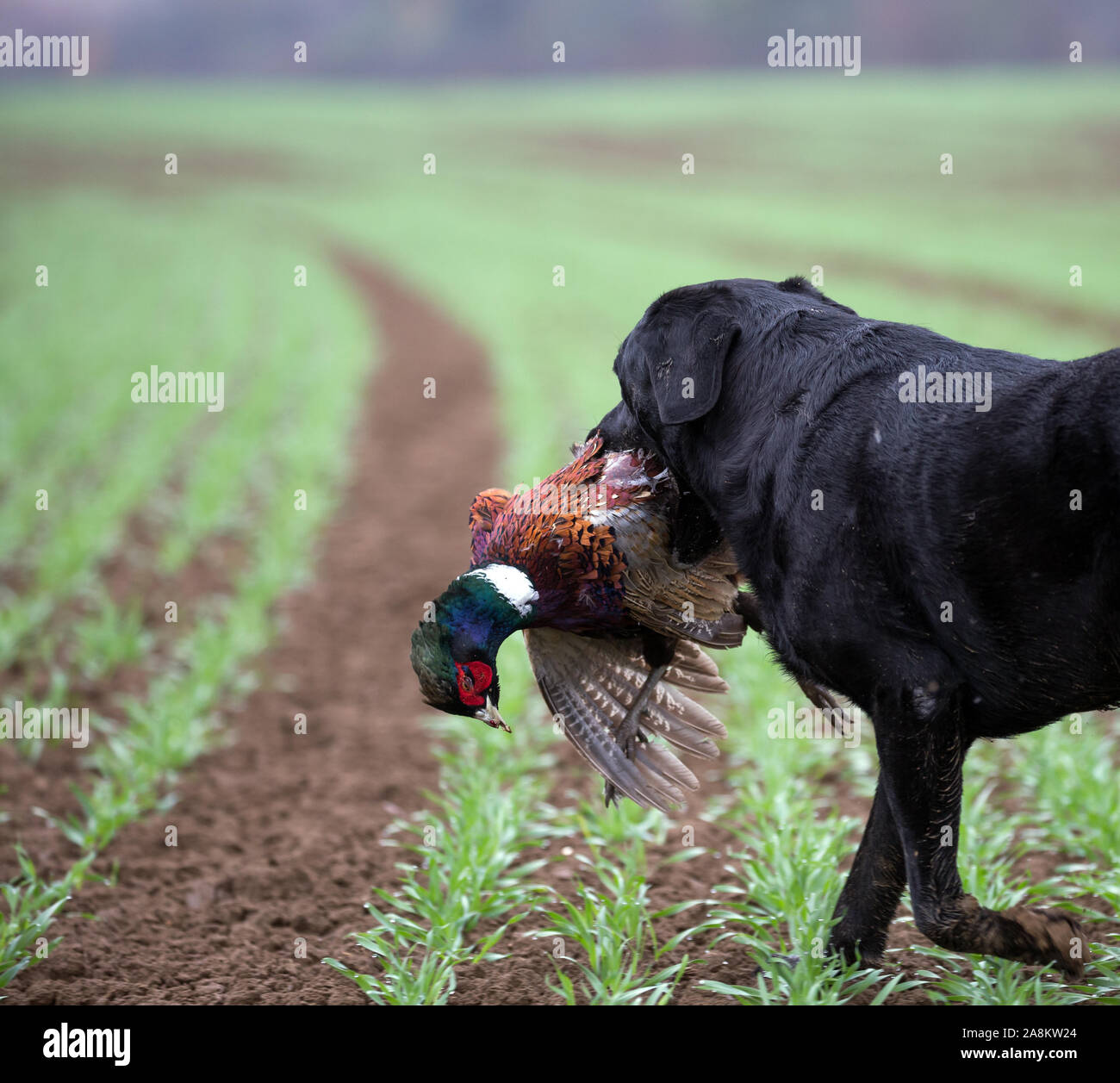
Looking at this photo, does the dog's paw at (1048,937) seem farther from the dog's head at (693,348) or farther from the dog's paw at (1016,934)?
the dog's head at (693,348)

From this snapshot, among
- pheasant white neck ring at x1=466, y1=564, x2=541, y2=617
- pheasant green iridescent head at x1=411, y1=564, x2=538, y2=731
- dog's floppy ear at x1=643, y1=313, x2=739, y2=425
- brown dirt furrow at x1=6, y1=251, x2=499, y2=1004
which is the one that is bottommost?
brown dirt furrow at x1=6, y1=251, x2=499, y2=1004

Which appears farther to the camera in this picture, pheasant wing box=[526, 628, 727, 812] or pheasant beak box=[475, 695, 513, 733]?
pheasant wing box=[526, 628, 727, 812]

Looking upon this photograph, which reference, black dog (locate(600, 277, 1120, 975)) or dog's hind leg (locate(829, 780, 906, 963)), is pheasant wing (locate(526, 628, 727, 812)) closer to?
dog's hind leg (locate(829, 780, 906, 963))

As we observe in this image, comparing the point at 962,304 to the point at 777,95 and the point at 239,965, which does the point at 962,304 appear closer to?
the point at 239,965

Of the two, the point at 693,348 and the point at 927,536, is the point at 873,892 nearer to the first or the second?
the point at 927,536

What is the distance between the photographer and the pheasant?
2949 millimetres

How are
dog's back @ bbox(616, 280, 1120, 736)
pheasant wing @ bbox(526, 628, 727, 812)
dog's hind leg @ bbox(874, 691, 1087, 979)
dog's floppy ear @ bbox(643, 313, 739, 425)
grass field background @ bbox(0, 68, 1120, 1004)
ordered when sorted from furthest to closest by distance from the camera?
grass field background @ bbox(0, 68, 1120, 1004), pheasant wing @ bbox(526, 628, 727, 812), dog's floppy ear @ bbox(643, 313, 739, 425), dog's hind leg @ bbox(874, 691, 1087, 979), dog's back @ bbox(616, 280, 1120, 736)

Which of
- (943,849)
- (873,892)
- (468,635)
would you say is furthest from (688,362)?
(873,892)

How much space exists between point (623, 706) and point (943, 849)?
120 centimetres

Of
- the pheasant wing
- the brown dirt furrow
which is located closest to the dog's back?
the pheasant wing

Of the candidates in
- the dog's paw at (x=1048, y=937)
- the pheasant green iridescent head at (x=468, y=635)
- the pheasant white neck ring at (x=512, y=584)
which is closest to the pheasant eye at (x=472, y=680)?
the pheasant green iridescent head at (x=468, y=635)

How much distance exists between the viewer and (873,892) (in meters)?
3.00

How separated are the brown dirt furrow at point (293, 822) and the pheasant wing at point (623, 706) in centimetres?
97
